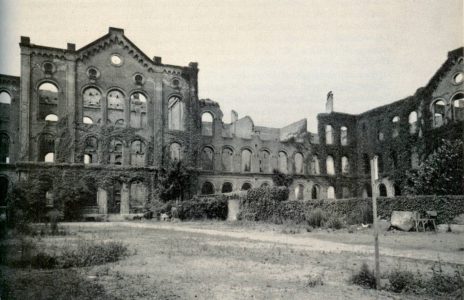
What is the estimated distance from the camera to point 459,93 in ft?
111

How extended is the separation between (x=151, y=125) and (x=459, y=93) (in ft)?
86.7

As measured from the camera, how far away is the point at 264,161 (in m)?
43.5

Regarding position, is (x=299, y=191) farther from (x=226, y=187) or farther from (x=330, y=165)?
(x=226, y=187)

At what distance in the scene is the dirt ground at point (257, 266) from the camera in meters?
6.85

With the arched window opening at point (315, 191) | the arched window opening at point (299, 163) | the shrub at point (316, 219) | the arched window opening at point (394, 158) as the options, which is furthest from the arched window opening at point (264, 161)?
the shrub at point (316, 219)

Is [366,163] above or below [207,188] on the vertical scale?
above

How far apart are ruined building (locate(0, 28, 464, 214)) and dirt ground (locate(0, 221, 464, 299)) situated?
20048 millimetres

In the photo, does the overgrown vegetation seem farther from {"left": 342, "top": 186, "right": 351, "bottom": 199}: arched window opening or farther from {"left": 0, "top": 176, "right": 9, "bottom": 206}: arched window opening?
{"left": 0, "top": 176, "right": 9, "bottom": 206}: arched window opening

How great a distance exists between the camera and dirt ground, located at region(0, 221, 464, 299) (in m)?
6.85

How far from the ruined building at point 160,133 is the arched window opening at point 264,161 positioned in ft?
0.36

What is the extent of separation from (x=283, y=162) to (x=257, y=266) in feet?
128

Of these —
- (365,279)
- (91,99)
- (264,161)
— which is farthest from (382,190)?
(365,279)

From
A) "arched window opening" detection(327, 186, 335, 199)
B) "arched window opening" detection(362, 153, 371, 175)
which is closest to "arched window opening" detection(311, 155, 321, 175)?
"arched window opening" detection(327, 186, 335, 199)

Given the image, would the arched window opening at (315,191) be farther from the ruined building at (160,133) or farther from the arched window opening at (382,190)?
the arched window opening at (382,190)
